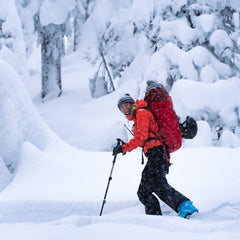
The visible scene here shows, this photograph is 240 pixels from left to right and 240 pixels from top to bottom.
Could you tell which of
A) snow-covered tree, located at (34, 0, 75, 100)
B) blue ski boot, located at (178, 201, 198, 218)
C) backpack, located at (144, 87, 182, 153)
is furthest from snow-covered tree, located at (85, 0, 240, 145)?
snow-covered tree, located at (34, 0, 75, 100)

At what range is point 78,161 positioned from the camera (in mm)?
6020

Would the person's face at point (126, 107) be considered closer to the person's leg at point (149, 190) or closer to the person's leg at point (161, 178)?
the person's leg at point (161, 178)

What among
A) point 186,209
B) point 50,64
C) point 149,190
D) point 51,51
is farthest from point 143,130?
point 50,64

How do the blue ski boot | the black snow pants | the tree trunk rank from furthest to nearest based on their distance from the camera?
the tree trunk, the black snow pants, the blue ski boot

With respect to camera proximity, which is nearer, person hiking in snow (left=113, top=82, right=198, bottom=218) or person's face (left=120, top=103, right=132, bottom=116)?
person hiking in snow (left=113, top=82, right=198, bottom=218)

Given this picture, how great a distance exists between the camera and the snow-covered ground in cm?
252

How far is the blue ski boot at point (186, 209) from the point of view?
3230 mm

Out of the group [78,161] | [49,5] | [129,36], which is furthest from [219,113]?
[49,5]

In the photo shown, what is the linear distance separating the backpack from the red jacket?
7cm

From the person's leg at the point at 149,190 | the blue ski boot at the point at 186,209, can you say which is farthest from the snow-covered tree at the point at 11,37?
the blue ski boot at the point at 186,209

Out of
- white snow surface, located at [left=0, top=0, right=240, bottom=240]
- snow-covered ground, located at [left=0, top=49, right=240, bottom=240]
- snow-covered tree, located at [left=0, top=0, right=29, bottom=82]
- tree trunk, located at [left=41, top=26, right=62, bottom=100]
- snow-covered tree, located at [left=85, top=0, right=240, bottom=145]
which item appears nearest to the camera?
snow-covered ground, located at [left=0, top=49, right=240, bottom=240]

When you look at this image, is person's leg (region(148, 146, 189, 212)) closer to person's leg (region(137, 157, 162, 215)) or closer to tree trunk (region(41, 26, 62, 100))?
person's leg (region(137, 157, 162, 215))

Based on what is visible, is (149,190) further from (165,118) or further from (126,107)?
(126,107)

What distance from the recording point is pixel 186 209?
3.24 m
